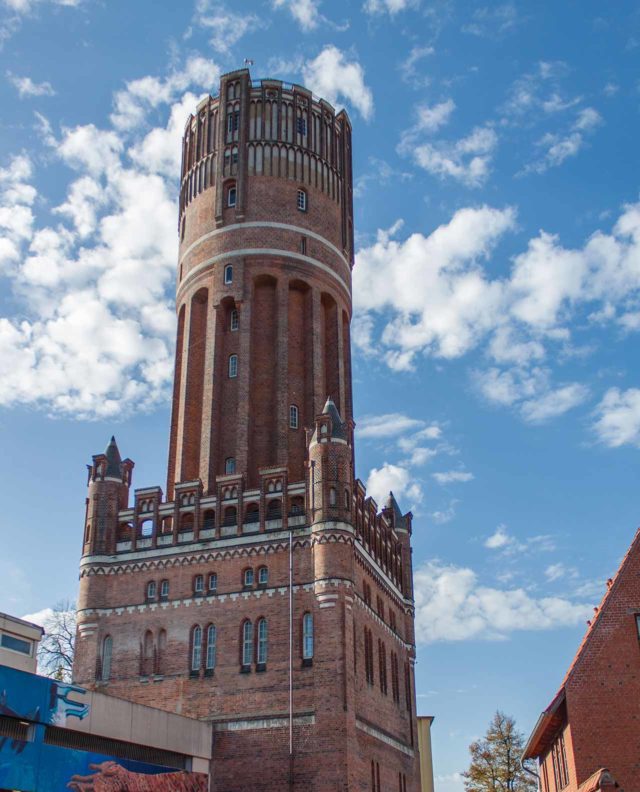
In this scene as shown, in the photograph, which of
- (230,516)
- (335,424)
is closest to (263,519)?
(230,516)

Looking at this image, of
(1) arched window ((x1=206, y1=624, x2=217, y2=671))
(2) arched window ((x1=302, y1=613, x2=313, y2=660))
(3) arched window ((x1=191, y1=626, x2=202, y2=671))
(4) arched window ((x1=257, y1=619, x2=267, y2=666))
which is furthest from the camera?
(3) arched window ((x1=191, y1=626, x2=202, y2=671))

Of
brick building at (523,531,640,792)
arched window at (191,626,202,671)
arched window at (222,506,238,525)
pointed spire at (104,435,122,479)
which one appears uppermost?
pointed spire at (104,435,122,479)

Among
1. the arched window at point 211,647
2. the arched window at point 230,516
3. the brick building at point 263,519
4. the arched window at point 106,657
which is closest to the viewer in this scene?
the brick building at point 263,519

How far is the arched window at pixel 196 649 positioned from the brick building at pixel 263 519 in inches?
3.9

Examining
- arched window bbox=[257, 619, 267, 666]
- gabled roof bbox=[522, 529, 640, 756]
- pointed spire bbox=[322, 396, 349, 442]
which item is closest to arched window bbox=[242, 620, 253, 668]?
arched window bbox=[257, 619, 267, 666]

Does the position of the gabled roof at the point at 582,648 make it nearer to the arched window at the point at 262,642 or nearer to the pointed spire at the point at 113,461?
the arched window at the point at 262,642

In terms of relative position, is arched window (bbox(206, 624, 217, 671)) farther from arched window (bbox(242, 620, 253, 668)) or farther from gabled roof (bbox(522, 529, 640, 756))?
gabled roof (bbox(522, 529, 640, 756))

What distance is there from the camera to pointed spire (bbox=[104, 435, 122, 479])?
51.2 metres

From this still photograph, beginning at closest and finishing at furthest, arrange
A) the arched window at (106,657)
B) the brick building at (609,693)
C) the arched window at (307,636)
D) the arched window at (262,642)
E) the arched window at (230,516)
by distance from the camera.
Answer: the brick building at (609,693)
the arched window at (307,636)
the arched window at (262,642)
the arched window at (106,657)
the arched window at (230,516)

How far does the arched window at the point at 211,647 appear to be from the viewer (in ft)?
150

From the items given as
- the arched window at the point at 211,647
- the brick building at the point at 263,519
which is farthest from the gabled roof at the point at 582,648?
the arched window at the point at 211,647

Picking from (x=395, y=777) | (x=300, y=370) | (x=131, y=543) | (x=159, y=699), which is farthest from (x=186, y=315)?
(x=395, y=777)

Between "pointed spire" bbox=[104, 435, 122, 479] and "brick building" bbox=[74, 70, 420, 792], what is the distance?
0.40ft

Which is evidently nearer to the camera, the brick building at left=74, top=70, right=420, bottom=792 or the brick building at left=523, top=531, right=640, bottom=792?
the brick building at left=523, top=531, right=640, bottom=792
